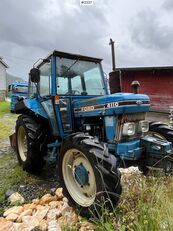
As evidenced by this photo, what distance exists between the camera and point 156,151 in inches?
144

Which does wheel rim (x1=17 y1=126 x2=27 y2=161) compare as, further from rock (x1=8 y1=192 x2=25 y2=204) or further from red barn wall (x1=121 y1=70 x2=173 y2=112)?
red barn wall (x1=121 y1=70 x2=173 y2=112)

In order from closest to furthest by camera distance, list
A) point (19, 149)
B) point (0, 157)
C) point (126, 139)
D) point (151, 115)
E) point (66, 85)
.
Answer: point (126, 139)
point (66, 85)
point (19, 149)
point (0, 157)
point (151, 115)

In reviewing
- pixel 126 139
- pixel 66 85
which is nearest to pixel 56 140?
pixel 66 85

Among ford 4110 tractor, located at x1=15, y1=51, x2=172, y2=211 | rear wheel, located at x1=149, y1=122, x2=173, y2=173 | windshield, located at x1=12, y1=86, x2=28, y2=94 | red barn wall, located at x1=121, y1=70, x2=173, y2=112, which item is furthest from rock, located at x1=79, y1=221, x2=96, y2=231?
windshield, located at x1=12, y1=86, x2=28, y2=94

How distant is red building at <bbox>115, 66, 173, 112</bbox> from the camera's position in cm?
1596

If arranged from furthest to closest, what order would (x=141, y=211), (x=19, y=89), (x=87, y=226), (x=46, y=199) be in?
1. (x=19, y=89)
2. (x=46, y=199)
3. (x=87, y=226)
4. (x=141, y=211)

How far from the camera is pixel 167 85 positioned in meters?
16.1

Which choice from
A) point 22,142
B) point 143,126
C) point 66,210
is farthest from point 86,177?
point 22,142

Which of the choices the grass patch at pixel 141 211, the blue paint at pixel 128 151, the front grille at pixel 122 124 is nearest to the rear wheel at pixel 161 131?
the front grille at pixel 122 124

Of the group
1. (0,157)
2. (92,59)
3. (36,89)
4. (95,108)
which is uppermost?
(92,59)

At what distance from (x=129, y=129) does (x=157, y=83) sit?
13472 mm

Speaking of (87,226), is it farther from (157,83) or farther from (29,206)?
(157,83)

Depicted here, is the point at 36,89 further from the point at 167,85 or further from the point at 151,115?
the point at 167,85

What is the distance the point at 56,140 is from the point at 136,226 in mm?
2693
